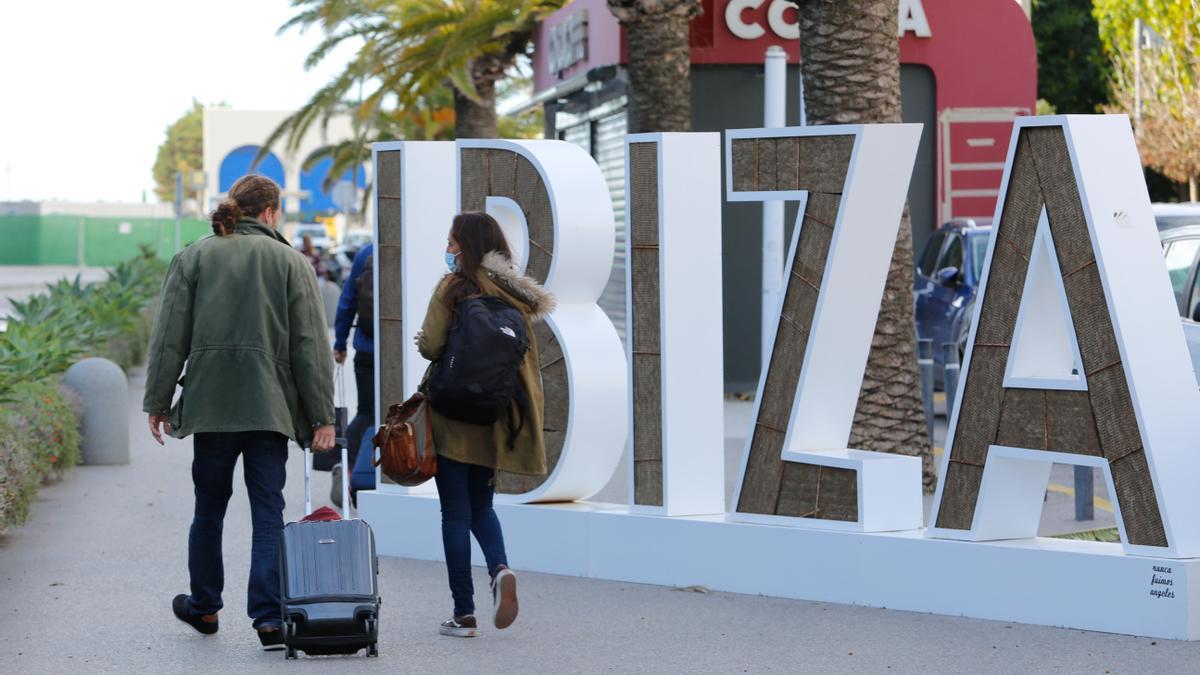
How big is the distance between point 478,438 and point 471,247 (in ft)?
2.40

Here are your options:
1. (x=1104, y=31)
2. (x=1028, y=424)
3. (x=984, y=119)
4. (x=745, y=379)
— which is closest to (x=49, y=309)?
(x=745, y=379)

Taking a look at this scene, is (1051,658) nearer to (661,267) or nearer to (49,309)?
(661,267)

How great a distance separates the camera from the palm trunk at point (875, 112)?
32.8 ft

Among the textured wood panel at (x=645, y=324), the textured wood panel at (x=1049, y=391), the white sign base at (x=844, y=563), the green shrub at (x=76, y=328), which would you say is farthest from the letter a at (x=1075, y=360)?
the green shrub at (x=76, y=328)

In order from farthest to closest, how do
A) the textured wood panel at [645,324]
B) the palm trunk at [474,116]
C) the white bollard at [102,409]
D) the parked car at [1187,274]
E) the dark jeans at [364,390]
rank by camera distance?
the palm trunk at [474,116] → the white bollard at [102,409] → the dark jeans at [364,390] → the parked car at [1187,274] → the textured wood panel at [645,324]

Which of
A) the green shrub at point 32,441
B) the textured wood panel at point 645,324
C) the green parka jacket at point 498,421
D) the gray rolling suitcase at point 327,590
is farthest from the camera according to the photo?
the green shrub at point 32,441

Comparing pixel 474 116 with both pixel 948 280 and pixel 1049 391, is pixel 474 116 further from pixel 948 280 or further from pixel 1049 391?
pixel 1049 391

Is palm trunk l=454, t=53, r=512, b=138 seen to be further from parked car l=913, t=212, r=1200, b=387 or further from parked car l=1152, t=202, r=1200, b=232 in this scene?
parked car l=1152, t=202, r=1200, b=232

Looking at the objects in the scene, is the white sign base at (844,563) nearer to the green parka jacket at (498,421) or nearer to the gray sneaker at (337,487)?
the gray sneaker at (337,487)

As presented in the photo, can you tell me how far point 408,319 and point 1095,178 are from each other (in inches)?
136

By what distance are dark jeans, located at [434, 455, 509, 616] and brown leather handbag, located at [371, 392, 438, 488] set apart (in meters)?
0.09

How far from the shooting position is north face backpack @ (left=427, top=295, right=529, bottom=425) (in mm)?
6188

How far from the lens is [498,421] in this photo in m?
6.35

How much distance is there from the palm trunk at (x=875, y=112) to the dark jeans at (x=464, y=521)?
403cm
